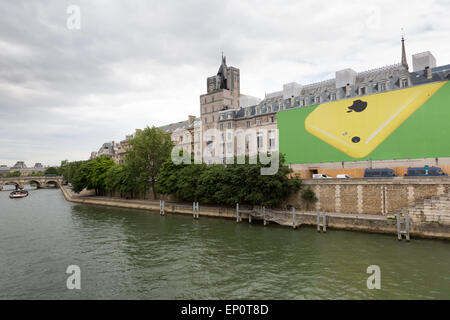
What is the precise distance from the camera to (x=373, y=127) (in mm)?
35938

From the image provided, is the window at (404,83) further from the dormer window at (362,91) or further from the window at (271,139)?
the window at (271,139)

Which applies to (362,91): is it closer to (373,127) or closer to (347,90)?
(347,90)

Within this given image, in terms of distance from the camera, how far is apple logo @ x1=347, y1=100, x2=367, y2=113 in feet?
123

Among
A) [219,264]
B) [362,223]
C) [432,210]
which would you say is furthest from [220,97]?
[219,264]

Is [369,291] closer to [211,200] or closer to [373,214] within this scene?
[373,214]

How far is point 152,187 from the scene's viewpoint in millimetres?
51156

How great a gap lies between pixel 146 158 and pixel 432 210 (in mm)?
41415

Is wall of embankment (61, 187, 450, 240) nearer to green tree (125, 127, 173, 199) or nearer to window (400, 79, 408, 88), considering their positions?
green tree (125, 127, 173, 199)

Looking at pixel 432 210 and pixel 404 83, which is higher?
pixel 404 83

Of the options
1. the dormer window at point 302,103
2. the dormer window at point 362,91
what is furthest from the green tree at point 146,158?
the dormer window at point 362,91

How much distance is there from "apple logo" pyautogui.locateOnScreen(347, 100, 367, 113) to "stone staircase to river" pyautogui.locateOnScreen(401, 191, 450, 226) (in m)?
16.4

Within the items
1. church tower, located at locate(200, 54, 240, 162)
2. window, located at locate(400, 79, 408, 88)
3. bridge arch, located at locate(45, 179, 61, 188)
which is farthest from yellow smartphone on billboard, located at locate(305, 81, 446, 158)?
bridge arch, located at locate(45, 179, 61, 188)

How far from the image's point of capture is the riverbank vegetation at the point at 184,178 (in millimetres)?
31969

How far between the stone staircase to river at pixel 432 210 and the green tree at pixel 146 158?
37.2 metres
